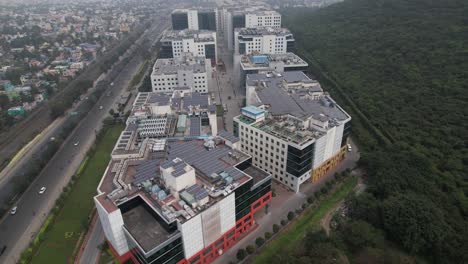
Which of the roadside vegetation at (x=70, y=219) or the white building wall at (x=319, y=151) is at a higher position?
the white building wall at (x=319, y=151)

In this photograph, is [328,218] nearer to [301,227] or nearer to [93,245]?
[301,227]

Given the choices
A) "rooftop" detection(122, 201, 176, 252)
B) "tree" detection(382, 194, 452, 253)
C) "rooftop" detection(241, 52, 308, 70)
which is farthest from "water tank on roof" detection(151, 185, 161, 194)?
"rooftop" detection(241, 52, 308, 70)

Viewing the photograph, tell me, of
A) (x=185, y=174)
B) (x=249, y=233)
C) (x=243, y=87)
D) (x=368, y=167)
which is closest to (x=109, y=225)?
(x=185, y=174)

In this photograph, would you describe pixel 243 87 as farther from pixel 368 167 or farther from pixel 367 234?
pixel 367 234

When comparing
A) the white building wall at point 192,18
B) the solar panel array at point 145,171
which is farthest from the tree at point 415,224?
the white building wall at point 192,18

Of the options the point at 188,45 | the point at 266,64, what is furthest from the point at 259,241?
the point at 188,45

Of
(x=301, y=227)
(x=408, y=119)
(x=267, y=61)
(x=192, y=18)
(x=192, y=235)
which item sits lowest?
(x=301, y=227)

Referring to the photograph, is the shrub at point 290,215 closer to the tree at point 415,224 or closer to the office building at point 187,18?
the tree at point 415,224
